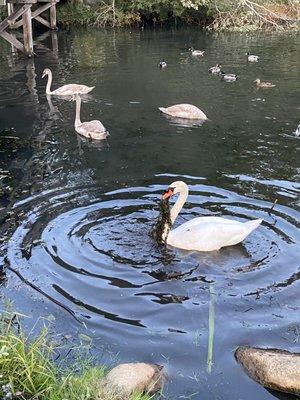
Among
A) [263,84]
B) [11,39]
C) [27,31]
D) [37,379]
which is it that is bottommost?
[263,84]

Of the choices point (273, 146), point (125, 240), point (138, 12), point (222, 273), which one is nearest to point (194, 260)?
point (222, 273)

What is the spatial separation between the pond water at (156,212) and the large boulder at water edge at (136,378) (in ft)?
0.52

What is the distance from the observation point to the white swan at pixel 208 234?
25.4ft

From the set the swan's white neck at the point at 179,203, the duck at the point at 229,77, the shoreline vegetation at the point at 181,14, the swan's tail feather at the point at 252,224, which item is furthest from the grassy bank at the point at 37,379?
the shoreline vegetation at the point at 181,14

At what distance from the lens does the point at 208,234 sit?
772 cm

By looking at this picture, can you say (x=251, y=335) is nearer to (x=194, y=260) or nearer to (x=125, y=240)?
(x=194, y=260)

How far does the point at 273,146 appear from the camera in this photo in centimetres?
1255

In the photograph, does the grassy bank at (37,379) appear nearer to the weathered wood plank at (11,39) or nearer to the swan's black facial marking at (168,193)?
the swan's black facial marking at (168,193)

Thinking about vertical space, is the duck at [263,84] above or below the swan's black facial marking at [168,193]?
below

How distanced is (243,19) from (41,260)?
28.5 meters

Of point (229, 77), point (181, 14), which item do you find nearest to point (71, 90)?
point (229, 77)

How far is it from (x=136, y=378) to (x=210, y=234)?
299 centimetres

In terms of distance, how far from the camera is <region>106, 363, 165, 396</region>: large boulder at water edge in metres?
5.00

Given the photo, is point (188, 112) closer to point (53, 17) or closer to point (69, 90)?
point (69, 90)
